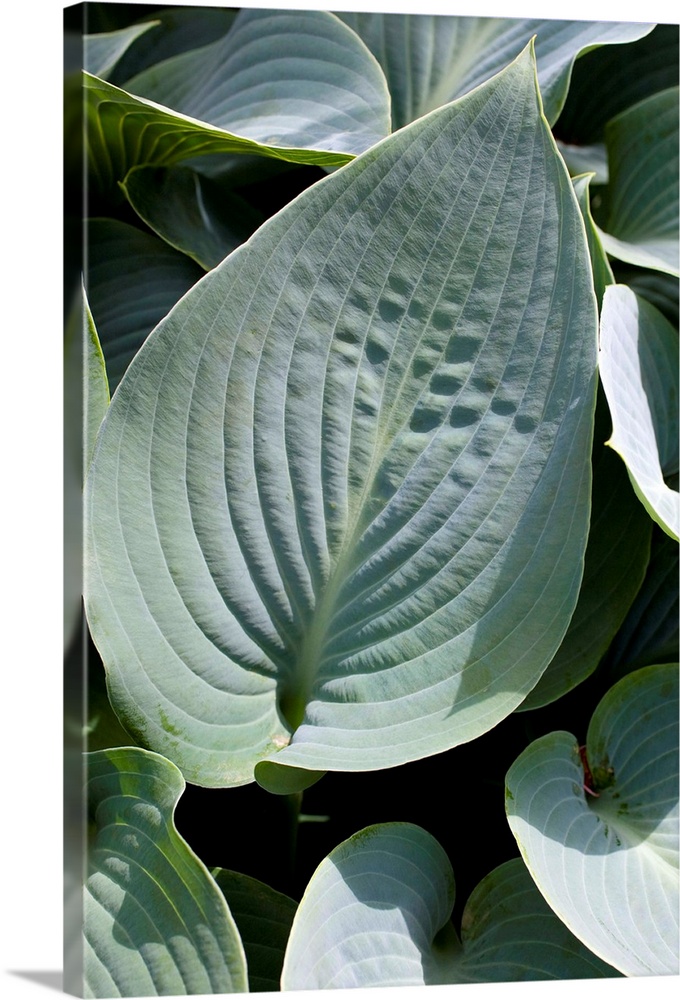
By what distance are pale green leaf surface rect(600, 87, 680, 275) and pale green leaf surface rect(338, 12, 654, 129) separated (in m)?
0.09

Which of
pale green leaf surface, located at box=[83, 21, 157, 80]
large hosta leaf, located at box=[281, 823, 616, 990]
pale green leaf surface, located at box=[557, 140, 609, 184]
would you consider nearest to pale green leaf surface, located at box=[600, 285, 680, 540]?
pale green leaf surface, located at box=[557, 140, 609, 184]

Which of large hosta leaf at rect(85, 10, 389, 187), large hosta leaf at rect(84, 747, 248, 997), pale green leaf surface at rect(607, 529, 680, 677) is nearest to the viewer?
large hosta leaf at rect(84, 747, 248, 997)

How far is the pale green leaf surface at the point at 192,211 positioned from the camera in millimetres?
707

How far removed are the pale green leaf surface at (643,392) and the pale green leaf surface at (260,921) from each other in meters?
0.34

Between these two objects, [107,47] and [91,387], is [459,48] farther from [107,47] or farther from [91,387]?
[91,387]

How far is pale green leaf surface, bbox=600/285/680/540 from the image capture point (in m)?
0.61

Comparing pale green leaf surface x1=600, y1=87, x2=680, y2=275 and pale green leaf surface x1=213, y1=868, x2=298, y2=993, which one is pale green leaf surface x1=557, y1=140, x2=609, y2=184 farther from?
pale green leaf surface x1=213, y1=868, x2=298, y2=993

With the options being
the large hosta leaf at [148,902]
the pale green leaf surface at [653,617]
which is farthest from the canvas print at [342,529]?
the pale green leaf surface at [653,617]

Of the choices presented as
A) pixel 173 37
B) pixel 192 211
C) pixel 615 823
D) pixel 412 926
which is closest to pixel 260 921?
pixel 412 926

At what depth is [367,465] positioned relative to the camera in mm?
618

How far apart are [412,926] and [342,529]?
0.25 m

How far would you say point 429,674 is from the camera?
2.04ft
